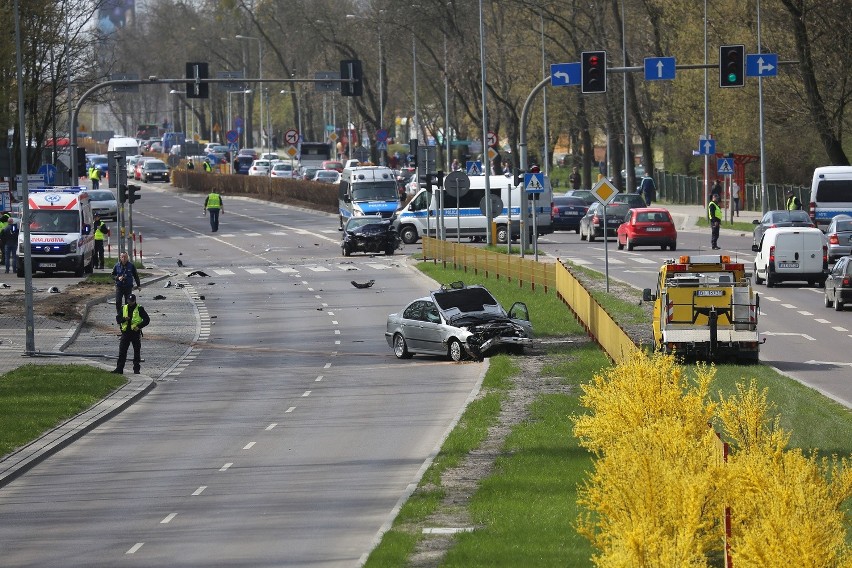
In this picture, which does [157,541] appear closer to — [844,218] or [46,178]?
[844,218]

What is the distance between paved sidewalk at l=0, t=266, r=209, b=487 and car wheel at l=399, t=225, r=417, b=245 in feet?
58.3

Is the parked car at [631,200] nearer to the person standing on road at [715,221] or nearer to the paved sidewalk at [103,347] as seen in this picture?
the person standing on road at [715,221]

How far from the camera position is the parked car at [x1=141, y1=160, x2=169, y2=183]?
375 ft

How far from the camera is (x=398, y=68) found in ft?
370

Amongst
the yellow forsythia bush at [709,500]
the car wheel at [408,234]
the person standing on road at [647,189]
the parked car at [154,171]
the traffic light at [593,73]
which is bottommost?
the yellow forsythia bush at [709,500]

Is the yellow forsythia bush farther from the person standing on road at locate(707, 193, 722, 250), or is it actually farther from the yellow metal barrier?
the person standing on road at locate(707, 193, 722, 250)

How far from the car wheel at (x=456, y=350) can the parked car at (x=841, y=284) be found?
9.57m

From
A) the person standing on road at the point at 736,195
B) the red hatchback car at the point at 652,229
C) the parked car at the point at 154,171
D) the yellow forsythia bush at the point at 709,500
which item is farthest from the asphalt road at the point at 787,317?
the parked car at the point at 154,171

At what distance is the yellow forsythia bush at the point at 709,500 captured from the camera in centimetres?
988

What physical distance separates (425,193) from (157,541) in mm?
46087

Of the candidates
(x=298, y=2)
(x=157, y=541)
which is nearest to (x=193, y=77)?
(x=157, y=541)

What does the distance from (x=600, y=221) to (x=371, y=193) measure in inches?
376

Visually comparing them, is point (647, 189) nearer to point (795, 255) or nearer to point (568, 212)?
point (568, 212)

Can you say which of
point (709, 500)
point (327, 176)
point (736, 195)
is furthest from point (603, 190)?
point (327, 176)
